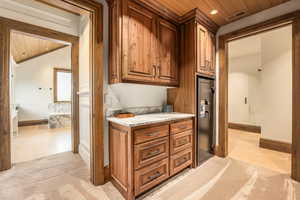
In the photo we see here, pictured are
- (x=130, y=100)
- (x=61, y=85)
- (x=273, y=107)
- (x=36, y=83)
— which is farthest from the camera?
(x=61, y=85)

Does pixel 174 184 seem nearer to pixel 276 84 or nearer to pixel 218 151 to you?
pixel 218 151

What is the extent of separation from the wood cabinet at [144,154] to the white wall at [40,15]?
234 centimetres

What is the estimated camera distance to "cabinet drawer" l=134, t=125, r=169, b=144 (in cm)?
142

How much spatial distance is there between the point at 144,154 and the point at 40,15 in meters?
3.12

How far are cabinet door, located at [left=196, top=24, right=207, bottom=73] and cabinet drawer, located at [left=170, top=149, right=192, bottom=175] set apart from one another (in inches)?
→ 55.7

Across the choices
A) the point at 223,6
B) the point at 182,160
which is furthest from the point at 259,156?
the point at 223,6

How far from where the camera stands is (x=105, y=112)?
1.79 metres

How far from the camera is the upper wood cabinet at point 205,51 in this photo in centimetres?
219

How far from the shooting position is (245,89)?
4660mm

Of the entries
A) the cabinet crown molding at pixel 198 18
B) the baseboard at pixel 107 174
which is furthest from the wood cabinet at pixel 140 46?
the baseboard at pixel 107 174

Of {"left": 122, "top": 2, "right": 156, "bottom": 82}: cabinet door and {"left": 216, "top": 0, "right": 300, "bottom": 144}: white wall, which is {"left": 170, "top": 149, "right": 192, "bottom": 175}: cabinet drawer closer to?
{"left": 216, "top": 0, "right": 300, "bottom": 144}: white wall

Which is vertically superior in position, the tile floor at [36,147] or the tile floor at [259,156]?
the tile floor at [36,147]

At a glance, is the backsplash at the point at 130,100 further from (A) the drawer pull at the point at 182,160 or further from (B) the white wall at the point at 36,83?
(B) the white wall at the point at 36,83

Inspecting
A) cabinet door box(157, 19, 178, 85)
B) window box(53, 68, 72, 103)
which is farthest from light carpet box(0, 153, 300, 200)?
window box(53, 68, 72, 103)
